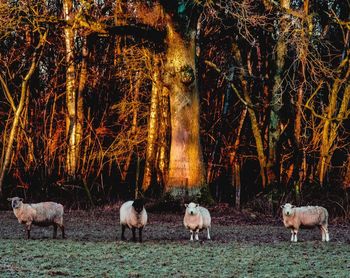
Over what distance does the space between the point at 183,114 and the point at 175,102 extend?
1.48ft

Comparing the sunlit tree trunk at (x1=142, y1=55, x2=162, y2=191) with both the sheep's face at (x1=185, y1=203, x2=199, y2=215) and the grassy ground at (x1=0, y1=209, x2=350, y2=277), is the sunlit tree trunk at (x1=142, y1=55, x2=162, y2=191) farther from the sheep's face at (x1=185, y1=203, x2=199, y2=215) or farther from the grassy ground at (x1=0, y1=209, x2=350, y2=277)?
the sheep's face at (x1=185, y1=203, x2=199, y2=215)

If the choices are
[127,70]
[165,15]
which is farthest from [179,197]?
[127,70]

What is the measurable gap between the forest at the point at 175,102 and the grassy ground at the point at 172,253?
510 centimetres

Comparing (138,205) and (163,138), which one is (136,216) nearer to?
(138,205)

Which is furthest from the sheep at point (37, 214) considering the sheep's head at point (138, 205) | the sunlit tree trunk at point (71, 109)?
the sunlit tree trunk at point (71, 109)

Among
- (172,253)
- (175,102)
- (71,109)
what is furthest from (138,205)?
(71,109)

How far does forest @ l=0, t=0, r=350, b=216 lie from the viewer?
22672 millimetres

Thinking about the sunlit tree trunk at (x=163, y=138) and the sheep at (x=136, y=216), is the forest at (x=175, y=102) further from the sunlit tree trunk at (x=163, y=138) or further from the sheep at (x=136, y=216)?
the sheep at (x=136, y=216)

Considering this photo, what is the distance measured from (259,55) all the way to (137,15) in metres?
5.64

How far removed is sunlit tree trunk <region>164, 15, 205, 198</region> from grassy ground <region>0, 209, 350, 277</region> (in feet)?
11.4

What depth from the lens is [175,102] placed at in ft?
74.0

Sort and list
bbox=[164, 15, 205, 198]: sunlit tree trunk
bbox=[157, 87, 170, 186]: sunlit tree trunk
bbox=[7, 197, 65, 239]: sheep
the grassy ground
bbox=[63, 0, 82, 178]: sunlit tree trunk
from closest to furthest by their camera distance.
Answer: the grassy ground → bbox=[7, 197, 65, 239]: sheep → bbox=[164, 15, 205, 198]: sunlit tree trunk → bbox=[63, 0, 82, 178]: sunlit tree trunk → bbox=[157, 87, 170, 186]: sunlit tree trunk

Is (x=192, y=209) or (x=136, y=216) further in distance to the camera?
(x=192, y=209)

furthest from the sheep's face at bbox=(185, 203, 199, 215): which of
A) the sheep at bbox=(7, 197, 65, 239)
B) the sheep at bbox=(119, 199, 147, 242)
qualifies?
the sheep at bbox=(7, 197, 65, 239)
